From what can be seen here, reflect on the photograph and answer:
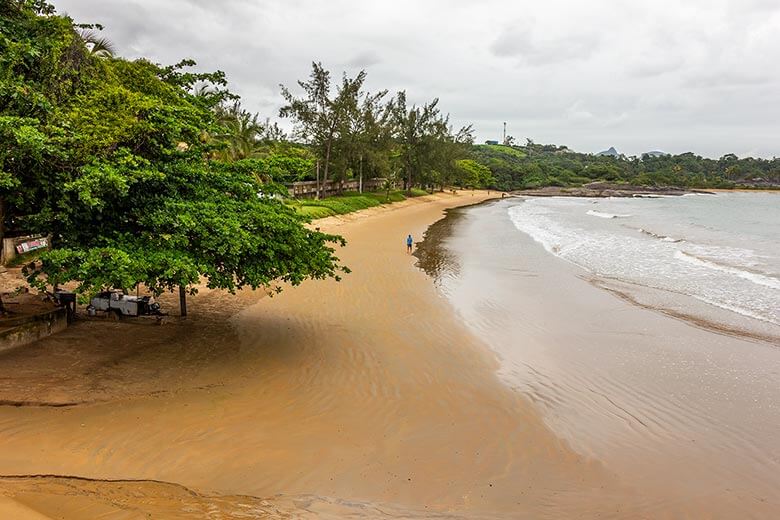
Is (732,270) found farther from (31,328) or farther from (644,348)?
(31,328)

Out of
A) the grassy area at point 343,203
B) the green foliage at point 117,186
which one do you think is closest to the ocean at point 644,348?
the green foliage at point 117,186

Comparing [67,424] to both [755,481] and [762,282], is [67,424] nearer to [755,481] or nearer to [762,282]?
[755,481]

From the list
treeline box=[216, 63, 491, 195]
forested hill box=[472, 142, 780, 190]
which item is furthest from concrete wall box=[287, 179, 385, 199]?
forested hill box=[472, 142, 780, 190]

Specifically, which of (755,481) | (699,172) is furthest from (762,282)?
(699,172)

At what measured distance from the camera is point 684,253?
99.7ft

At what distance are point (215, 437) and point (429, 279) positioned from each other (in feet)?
45.8

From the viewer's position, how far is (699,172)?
162 meters

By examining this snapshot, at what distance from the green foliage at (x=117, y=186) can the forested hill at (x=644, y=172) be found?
352ft

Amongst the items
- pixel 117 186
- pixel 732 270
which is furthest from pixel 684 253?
pixel 117 186

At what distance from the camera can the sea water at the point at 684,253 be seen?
798 inches

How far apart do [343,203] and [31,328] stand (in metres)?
36.8

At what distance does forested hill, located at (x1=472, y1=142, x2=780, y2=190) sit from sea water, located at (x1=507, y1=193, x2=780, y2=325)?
67299 millimetres

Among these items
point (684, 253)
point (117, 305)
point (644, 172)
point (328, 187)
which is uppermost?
point (644, 172)

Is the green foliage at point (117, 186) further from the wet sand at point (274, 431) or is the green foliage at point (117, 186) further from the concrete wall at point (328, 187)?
the concrete wall at point (328, 187)
